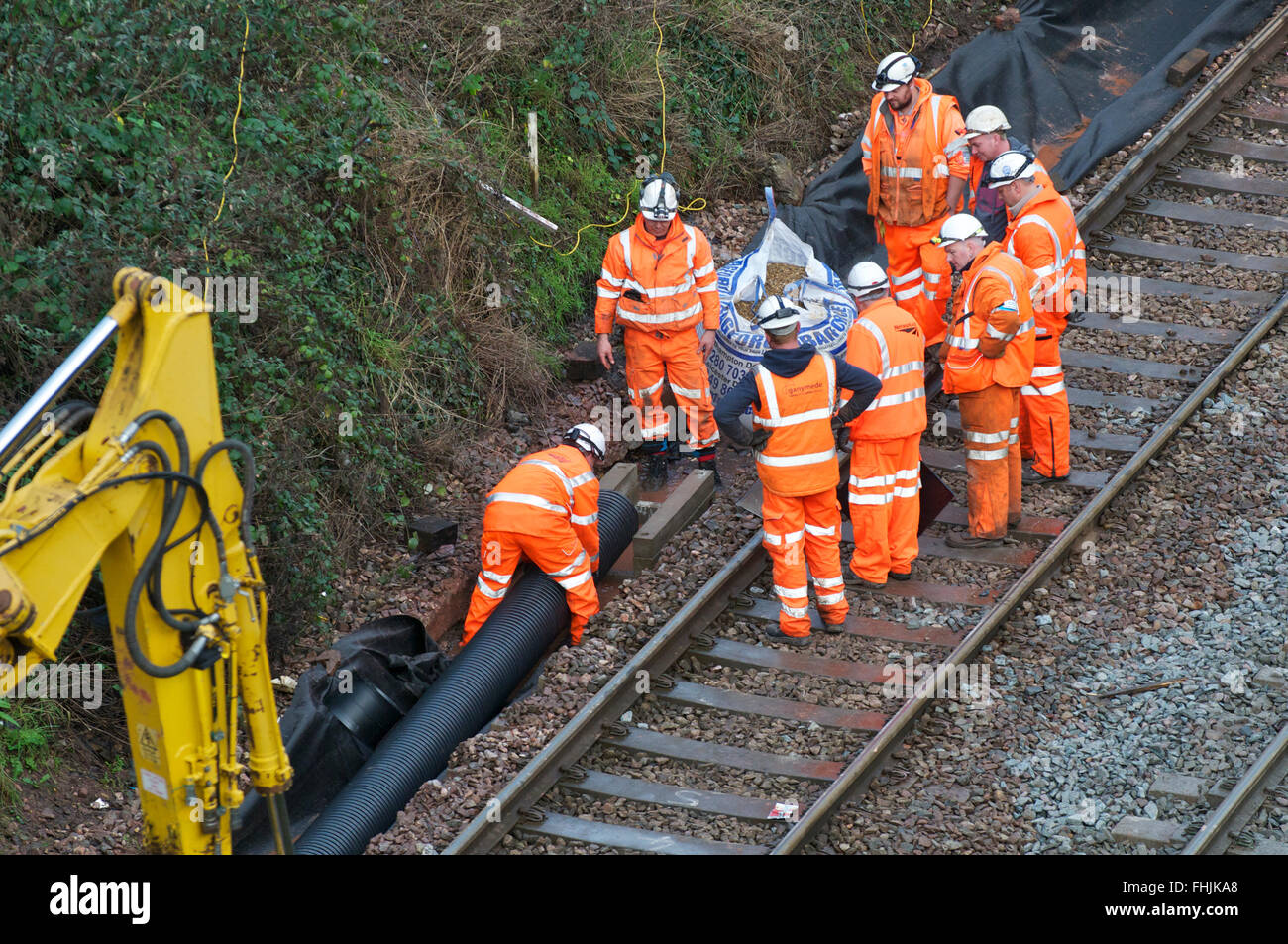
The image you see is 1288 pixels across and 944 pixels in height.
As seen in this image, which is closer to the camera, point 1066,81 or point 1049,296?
point 1049,296

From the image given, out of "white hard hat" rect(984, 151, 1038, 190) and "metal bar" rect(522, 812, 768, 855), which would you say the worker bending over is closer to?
"white hard hat" rect(984, 151, 1038, 190)

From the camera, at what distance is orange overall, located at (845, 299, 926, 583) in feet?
29.0

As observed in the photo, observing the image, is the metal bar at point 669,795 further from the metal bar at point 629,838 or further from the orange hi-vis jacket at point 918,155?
the orange hi-vis jacket at point 918,155

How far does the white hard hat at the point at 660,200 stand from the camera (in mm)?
9844

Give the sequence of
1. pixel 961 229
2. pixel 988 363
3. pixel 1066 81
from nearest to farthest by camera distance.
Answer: pixel 988 363
pixel 961 229
pixel 1066 81

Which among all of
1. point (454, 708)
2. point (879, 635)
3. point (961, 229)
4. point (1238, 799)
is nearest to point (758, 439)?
point (879, 635)

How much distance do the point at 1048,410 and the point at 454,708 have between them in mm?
4335

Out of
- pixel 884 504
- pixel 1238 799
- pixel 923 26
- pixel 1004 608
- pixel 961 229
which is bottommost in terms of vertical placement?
pixel 1238 799

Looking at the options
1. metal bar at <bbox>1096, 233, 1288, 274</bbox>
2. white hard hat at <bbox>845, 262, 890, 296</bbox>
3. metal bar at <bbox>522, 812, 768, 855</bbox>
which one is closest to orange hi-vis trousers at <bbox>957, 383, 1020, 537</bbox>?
white hard hat at <bbox>845, 262, 890, 296</bbox>

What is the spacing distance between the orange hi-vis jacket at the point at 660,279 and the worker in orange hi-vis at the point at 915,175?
5.80ft

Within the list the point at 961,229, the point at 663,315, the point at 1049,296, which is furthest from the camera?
the point at 663,315

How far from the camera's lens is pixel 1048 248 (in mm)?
9539

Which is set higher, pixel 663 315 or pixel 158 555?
pixel 158 555

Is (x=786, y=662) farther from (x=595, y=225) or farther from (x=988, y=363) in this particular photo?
(x=595, y=225)
